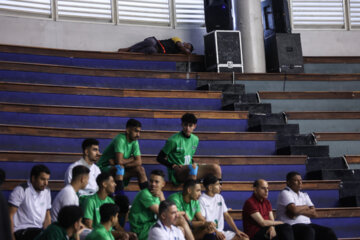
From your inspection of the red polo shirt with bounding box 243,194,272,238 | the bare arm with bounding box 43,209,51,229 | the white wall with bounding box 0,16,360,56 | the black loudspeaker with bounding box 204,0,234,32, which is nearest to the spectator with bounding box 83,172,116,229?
the bare arm with bounding box 43,209,51,229

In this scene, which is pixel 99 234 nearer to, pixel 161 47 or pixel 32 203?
pixel 32 203

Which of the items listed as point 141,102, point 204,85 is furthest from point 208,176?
point 204,85

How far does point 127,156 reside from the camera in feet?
15.2

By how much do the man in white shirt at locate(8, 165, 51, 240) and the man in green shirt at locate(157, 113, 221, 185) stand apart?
1229 mm

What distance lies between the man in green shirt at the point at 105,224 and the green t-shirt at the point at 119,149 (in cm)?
123

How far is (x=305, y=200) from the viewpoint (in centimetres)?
473

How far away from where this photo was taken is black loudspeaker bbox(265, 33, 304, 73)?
7.39 metres

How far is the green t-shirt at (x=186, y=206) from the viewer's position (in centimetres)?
428

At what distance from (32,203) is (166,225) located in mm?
894

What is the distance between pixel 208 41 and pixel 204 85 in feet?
2.75

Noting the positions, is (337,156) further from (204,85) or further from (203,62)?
(203,62)

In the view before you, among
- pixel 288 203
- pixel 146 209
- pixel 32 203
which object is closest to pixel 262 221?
pixel 288 203

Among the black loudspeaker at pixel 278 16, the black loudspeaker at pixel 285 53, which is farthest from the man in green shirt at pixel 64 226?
the black loudspeaker at pixel 278 16

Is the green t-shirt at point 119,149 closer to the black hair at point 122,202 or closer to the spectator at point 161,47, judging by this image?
the black hair at point 122,202
